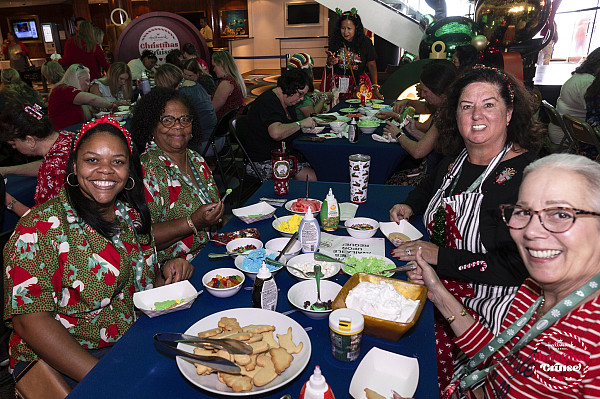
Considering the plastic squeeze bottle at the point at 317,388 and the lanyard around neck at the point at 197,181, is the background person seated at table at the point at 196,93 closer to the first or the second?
the lanyard around neck at the point at 197,181

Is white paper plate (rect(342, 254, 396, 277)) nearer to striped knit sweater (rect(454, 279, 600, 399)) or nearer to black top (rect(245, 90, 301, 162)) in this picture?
striped knit sweater (rect(454, 279, 600, 399))

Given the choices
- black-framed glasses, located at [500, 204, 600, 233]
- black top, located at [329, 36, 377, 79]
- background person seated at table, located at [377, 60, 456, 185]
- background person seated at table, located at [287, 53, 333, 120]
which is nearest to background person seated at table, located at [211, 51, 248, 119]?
background person seated at table, located at [287, 53, 333, 120]

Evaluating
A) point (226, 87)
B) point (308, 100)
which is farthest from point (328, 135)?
point (226, 87)

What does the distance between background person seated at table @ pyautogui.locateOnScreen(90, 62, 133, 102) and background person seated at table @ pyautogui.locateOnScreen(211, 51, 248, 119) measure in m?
1.34

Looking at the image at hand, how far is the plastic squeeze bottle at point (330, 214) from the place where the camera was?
2.03 metres

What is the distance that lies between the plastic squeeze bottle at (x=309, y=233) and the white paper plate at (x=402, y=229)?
0.40 meters

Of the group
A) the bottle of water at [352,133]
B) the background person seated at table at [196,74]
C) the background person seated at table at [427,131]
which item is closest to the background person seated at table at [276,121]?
the bottle of water at [352,133]

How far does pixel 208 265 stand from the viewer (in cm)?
178

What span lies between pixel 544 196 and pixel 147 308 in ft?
4.41

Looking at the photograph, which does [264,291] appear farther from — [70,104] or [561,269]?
[70,104]

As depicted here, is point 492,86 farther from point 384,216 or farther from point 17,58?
point 17,58

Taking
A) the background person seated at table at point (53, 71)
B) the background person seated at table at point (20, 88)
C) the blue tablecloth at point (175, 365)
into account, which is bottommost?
the blue tablecloth at point (175, 365)

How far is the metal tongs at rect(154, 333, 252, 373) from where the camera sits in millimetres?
1091

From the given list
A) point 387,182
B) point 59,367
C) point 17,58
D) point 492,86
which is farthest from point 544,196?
point 17,58
